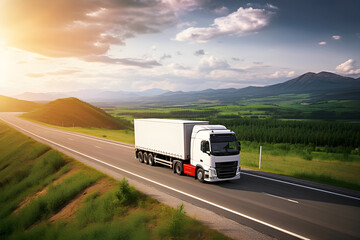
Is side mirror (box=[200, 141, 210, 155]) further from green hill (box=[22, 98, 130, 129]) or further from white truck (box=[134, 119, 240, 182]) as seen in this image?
green hill (box=[22, 98, 130, 129])

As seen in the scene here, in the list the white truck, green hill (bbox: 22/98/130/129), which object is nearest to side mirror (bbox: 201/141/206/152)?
the white truck

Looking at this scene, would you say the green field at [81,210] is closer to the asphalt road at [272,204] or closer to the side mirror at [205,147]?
the asphalt road at [272,204]

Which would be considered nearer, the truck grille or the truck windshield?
A: the truck grille

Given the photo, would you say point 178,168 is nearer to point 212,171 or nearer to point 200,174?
point 200,174

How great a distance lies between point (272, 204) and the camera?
41.7 feet

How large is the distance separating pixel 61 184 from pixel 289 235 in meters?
15.6

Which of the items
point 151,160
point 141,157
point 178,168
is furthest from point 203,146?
point 141,157

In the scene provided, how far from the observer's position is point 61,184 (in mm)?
19016

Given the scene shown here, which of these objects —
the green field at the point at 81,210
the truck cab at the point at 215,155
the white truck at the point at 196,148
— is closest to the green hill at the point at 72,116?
the green field at the point at 81,210

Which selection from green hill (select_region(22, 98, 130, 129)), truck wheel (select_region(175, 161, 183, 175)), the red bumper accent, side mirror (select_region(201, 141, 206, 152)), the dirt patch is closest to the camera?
the dirt patch

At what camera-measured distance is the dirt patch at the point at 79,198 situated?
48.2ft

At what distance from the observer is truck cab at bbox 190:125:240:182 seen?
15609 millimetres

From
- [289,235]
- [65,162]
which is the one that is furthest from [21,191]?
[289,235]

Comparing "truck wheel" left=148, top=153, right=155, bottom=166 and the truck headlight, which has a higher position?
the truck headlight
